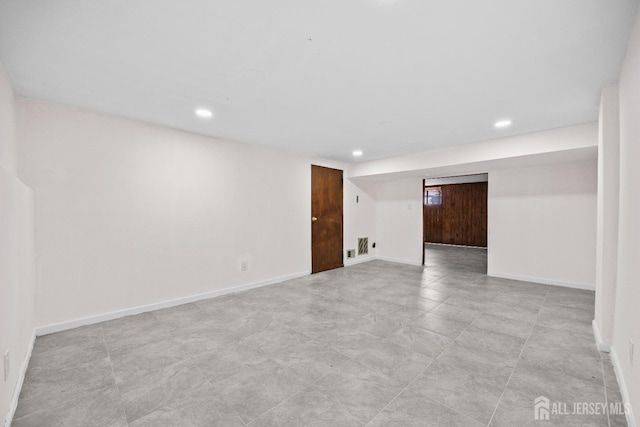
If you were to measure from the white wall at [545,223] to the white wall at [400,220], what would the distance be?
1483mm

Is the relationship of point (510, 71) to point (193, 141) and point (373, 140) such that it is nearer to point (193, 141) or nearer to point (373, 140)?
point (373, 140)

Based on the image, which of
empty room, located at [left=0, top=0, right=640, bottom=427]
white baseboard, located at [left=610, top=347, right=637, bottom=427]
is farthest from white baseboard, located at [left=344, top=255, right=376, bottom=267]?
white baseboard, located at [left=610, top=347, right=637, bottom=427]

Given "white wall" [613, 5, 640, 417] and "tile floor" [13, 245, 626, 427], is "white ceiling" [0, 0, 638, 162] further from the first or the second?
"tile floor" [13, 245, 626, 427]

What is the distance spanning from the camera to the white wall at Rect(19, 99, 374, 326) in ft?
8.72

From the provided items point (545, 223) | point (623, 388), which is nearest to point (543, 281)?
point (545, 223)

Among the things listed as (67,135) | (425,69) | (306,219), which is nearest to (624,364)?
(425,69)

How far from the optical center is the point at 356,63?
197 cm

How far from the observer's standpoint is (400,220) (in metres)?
6.39

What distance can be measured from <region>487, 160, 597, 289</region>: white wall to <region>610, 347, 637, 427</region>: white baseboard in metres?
2.65

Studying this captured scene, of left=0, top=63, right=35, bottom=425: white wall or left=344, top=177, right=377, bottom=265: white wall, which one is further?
left=344, top=177, right=377, bottom=265: white wall

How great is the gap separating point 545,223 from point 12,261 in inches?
257

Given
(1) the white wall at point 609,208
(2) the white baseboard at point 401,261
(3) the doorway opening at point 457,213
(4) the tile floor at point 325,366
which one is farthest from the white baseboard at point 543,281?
(3) the doorway opening at point 457,213

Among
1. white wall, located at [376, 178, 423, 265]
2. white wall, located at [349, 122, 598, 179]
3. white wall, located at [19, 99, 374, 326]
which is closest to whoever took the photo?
white wall, located at [19, 99, 374, 326]

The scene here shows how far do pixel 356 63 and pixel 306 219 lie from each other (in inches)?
136
